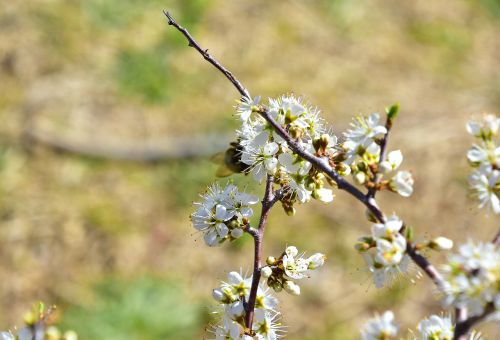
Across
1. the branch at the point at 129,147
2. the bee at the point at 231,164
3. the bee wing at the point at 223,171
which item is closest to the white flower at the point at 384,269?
the bee at the point at 231,164

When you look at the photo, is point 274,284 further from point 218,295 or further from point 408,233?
point 408,233

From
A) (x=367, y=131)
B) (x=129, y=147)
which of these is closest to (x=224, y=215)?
(x=367, y=131)

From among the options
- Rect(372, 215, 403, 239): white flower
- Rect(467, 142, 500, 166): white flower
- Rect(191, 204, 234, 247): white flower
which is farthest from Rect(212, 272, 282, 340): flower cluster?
Rect(467, 142, 500, 166): white flower

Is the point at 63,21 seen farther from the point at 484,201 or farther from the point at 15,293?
the point at 484,201

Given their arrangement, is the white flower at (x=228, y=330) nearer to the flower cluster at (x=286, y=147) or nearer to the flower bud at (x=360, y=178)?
the flower cluster at (x=286, y=147)

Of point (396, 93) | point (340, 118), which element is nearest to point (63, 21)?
point (340, 118)

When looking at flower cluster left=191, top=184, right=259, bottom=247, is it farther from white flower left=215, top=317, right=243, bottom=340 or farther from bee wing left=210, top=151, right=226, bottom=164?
bee wing left=210, top=151, right=226, bottom=164
